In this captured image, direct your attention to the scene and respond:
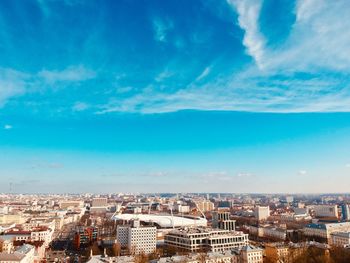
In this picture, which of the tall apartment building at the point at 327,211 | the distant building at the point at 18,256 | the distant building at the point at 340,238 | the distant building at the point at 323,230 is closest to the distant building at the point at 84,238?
the distant building at the point at 18,256

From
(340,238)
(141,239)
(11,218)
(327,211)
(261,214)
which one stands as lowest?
(340,238)

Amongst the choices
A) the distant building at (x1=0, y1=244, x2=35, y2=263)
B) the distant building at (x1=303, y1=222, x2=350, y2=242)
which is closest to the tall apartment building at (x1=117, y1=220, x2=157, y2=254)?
the distant building at (x1=0, y1=244, x2=35, y2=263)

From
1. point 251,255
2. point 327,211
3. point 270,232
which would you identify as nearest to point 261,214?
point 327,211

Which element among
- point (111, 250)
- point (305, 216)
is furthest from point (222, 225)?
point (305, 216)

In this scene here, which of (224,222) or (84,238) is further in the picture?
(224,222)

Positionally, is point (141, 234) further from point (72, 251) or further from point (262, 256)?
point (262, 256)

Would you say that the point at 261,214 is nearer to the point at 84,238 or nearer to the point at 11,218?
the point at 84,238

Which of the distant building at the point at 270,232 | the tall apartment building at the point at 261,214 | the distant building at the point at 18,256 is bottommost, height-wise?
the distant building at the point at 270,232

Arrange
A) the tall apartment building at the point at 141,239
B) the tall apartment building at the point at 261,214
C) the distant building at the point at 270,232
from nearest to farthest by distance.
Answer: the tall apartment building at the point at 141,239
the distant building at the point at 270,232
the tall apartment building at the point at 261,214

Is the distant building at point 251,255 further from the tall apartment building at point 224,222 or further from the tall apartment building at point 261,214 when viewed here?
the tall apartment building at point 261,214
